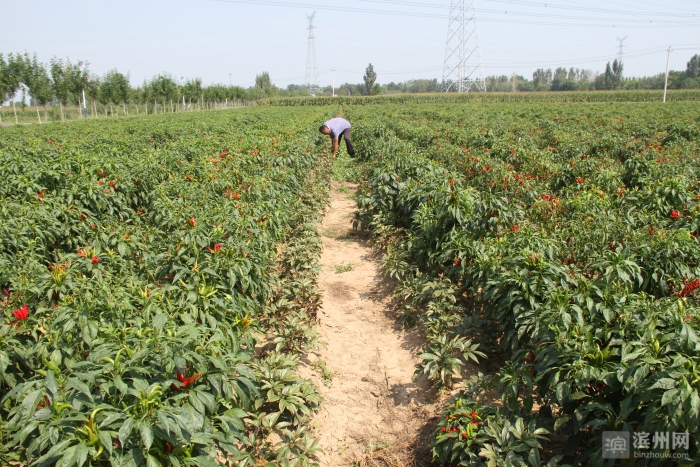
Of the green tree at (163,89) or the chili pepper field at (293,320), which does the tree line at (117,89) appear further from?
the chili pepper field at (293,320)

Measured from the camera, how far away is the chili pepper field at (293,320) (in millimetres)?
1968

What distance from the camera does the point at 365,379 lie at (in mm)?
3697

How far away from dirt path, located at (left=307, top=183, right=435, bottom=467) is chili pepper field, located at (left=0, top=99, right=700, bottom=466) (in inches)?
6.6

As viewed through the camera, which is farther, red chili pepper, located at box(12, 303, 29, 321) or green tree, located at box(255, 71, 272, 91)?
green tree, located at box(255, 71, 272, 91)

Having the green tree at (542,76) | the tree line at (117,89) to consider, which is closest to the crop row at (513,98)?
the tree line at (117,89)

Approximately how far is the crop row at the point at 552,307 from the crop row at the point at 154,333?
116 cm

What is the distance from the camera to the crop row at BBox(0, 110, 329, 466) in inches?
73.7

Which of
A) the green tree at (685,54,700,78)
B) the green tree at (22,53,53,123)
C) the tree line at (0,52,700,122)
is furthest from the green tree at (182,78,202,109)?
the green tree at (685,54,700,78)

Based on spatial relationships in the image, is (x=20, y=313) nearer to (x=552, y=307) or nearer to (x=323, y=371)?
(x=323, y=371)

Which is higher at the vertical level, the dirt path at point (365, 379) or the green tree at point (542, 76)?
the green tree at point (542, 76)

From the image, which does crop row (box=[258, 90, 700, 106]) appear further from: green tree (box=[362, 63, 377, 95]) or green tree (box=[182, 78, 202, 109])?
green tree (box=[362, 63, 377, 95])

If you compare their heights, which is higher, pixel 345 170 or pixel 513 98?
pixel 513 98

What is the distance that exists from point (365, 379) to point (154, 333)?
204 centimetres

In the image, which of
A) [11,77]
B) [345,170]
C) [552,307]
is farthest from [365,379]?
[11,77]
